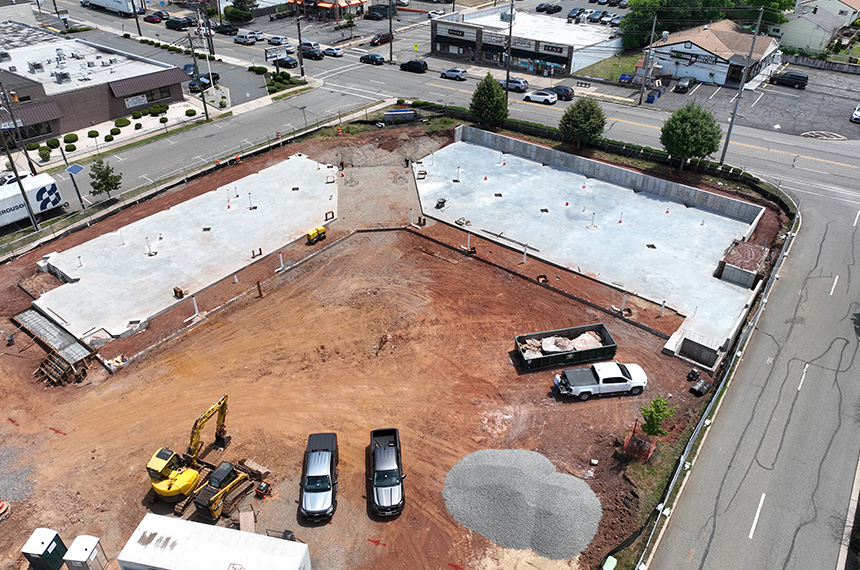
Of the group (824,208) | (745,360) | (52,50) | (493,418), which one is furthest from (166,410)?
(52,50)

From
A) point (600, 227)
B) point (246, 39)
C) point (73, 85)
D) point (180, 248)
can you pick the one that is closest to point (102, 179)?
point (180, 248)

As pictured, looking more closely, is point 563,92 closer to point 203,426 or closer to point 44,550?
point 203,426

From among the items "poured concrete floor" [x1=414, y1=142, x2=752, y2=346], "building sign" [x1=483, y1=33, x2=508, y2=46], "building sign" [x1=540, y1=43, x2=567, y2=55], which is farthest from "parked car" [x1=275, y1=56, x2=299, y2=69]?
"poured concrete floor" [x1=414, y1=142, x2=752, y2=346]

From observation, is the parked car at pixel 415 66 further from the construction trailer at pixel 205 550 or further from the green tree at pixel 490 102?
the construction trailer at pixel 205 550

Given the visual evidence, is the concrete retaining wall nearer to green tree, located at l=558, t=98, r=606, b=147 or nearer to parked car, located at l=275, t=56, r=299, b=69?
green tree, located at l=558, t=98, r=606, b=147

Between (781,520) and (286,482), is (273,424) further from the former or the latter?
(781,520)
